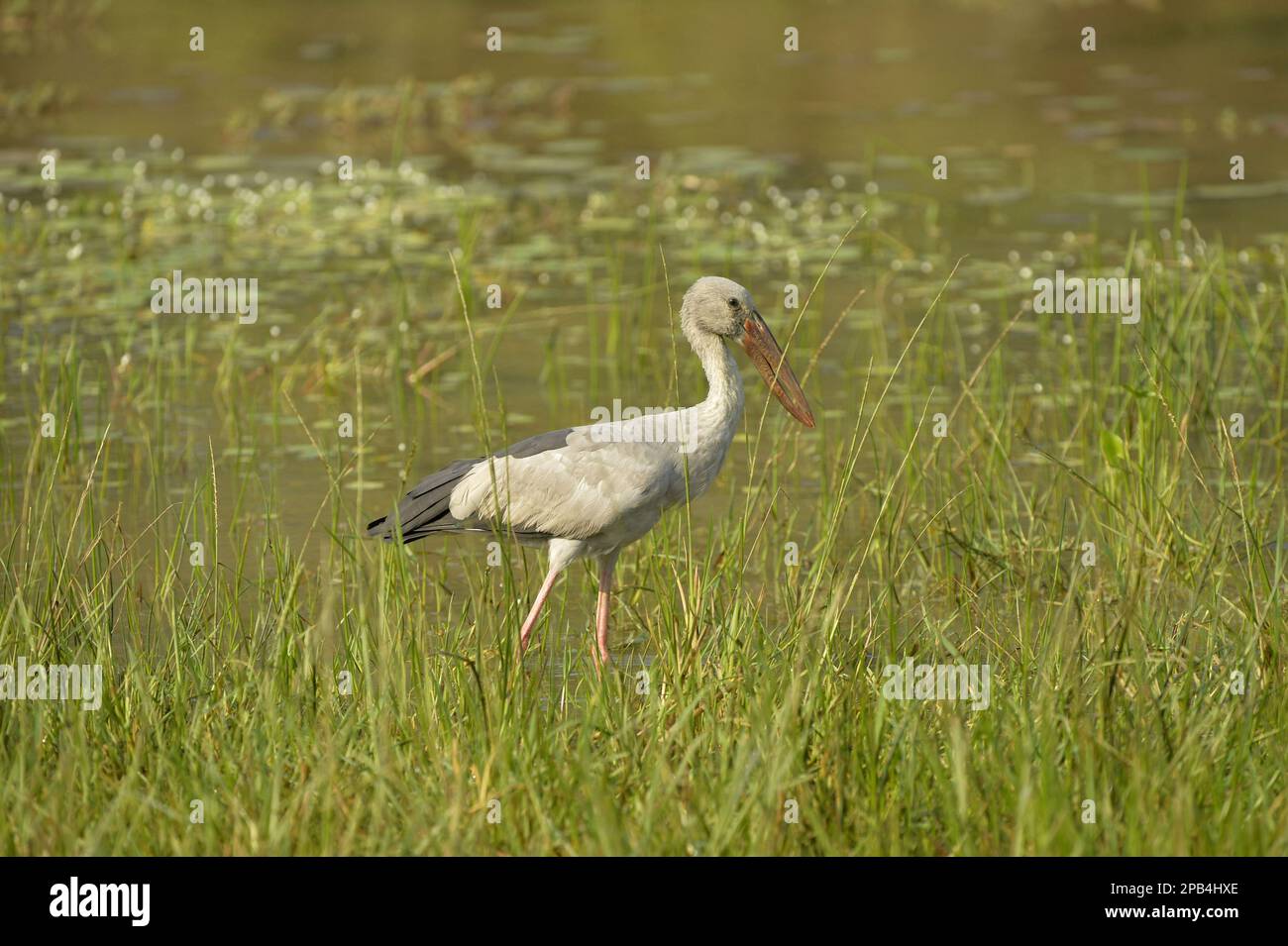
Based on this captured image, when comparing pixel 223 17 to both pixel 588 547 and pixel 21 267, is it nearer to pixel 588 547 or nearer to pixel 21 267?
pixel 21 267

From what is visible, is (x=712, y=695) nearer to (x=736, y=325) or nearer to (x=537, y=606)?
(x=537, y=606)

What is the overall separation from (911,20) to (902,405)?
1196cm

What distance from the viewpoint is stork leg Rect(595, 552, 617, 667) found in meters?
5.82

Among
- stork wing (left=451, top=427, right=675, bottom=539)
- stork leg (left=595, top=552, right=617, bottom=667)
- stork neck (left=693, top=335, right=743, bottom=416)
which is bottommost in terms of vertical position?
stork leg (left=595, top=552, right=617, bottom=667)

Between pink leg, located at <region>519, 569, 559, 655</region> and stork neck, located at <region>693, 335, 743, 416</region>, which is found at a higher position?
stork neck, located at <region>693, 335, 743, 416</region>

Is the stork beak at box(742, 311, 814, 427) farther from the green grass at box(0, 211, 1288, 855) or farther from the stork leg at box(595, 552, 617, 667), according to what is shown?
the stork leg at box(595, 552, 617, 667)

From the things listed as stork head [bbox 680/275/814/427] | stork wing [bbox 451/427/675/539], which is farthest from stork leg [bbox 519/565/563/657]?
stork head [bbox 680/275/814/427]

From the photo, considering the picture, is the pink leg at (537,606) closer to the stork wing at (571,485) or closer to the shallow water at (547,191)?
the stork wing at (571,485)

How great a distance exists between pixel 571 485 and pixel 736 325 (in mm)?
722

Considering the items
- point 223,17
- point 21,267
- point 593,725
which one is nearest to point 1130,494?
point 593,725

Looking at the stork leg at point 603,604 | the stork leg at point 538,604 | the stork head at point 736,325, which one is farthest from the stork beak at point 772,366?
the stork leg at point 538,604

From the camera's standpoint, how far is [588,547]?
236 inches

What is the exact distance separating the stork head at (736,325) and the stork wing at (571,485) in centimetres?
47
